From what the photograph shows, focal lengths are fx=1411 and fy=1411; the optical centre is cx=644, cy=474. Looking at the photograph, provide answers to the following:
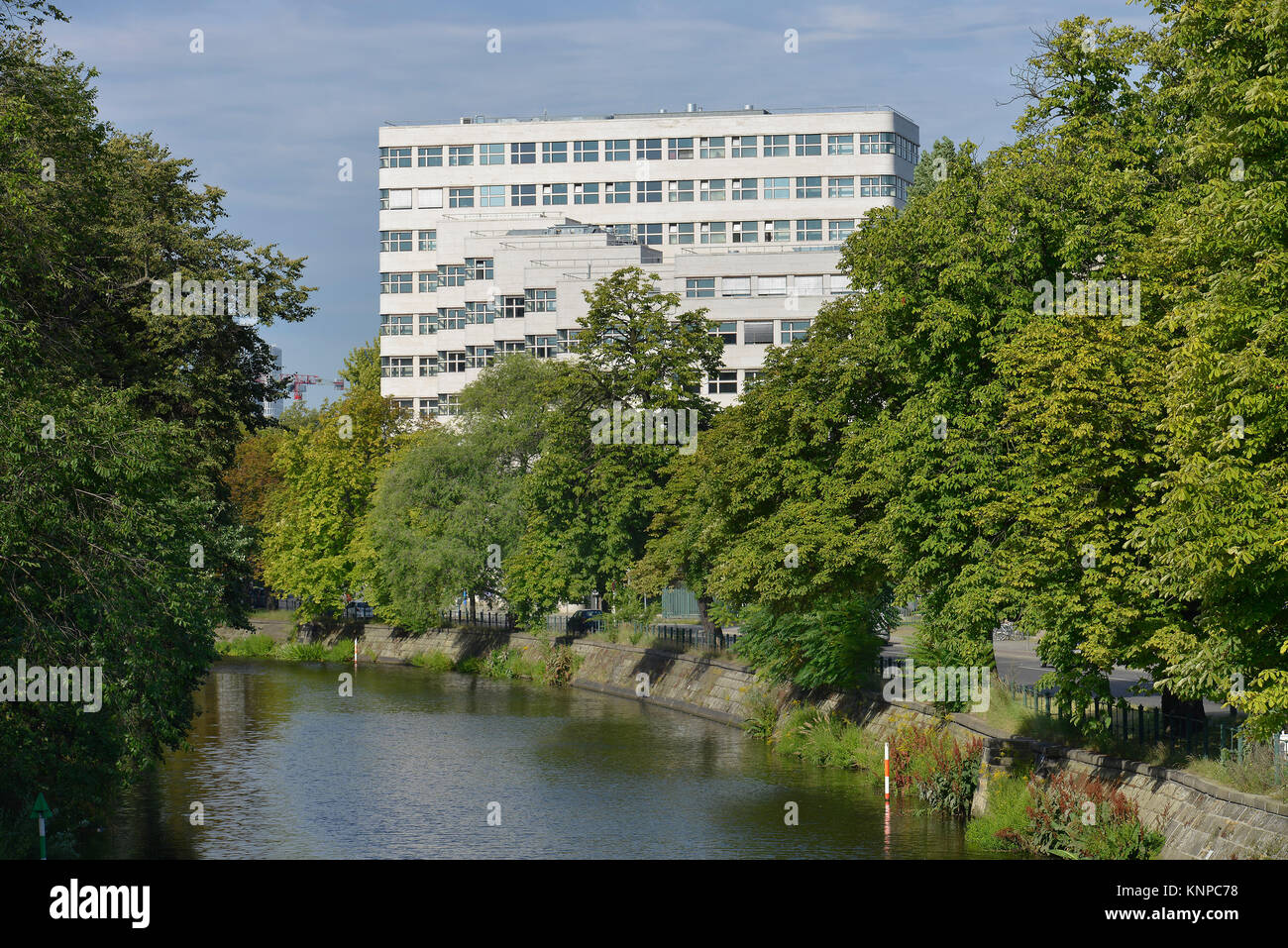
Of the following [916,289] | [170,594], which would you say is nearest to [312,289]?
[916,289]


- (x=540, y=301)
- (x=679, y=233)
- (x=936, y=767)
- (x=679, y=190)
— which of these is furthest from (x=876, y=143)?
(x=936, y=767)

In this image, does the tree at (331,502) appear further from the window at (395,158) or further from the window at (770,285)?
the window at (395,158)

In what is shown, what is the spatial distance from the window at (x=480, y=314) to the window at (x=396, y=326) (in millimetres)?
12499

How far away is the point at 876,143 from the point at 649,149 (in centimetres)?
1787

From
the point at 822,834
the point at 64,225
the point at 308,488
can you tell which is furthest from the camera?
the point at 308,488

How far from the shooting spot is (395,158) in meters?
119

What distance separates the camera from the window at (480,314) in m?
104

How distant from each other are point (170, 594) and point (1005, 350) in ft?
58.3

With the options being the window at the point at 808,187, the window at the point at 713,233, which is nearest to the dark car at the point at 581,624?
the window at the point at 713,233

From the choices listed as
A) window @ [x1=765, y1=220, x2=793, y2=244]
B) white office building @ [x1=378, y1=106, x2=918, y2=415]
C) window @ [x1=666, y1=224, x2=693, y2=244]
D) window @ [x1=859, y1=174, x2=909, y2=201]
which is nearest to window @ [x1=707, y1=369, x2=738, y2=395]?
white office building @ [x1=378, y1=106, x2=918, y2=415]

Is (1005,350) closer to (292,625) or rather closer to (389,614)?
(389,614)

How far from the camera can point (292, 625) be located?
89.4 metres
